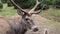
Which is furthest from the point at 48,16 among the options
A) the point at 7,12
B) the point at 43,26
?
the point at 43,26

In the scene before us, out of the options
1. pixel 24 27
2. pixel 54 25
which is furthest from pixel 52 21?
pixel 24 27

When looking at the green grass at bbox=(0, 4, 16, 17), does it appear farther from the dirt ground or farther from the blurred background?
the dirt ground

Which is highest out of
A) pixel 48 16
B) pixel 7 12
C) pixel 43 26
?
pixel 43 26

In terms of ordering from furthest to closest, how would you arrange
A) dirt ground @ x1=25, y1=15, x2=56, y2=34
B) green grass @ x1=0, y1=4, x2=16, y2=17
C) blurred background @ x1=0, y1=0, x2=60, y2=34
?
1. green grass @ x1=0, y1=4, x2=16, y2=17
2. blurred background @ x1=0, y1=0, x2=60, y2=34
3. dirt ground @ x1=25, y1=15, x2=56, y2=34

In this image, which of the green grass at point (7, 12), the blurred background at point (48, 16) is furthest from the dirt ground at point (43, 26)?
the green grass at point (7, 12)

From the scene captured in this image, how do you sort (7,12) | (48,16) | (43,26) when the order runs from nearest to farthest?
1. (43,26)
2. (48,16)
3. (7,12)

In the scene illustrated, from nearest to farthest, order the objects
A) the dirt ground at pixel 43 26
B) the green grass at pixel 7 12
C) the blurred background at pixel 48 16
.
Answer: the dirt ground at pixel 43 26, the blurred background at pixel 48 16, the green grass at pixel 7 12

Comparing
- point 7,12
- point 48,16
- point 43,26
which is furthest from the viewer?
point 7,12

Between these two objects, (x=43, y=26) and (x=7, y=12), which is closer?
(x=43, y=26)

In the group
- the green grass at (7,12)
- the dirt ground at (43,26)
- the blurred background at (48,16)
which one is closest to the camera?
the dirt ground at (43,26)

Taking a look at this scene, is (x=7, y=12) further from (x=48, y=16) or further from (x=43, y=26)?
(x=43, y=26)

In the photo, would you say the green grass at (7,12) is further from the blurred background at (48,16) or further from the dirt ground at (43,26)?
the dirt ground at (43,26)

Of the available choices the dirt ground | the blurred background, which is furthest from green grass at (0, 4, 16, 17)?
the dirt ground

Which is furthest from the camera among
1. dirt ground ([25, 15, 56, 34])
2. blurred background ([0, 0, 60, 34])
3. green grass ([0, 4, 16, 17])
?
green grass ([0, 4, 16, 17])
